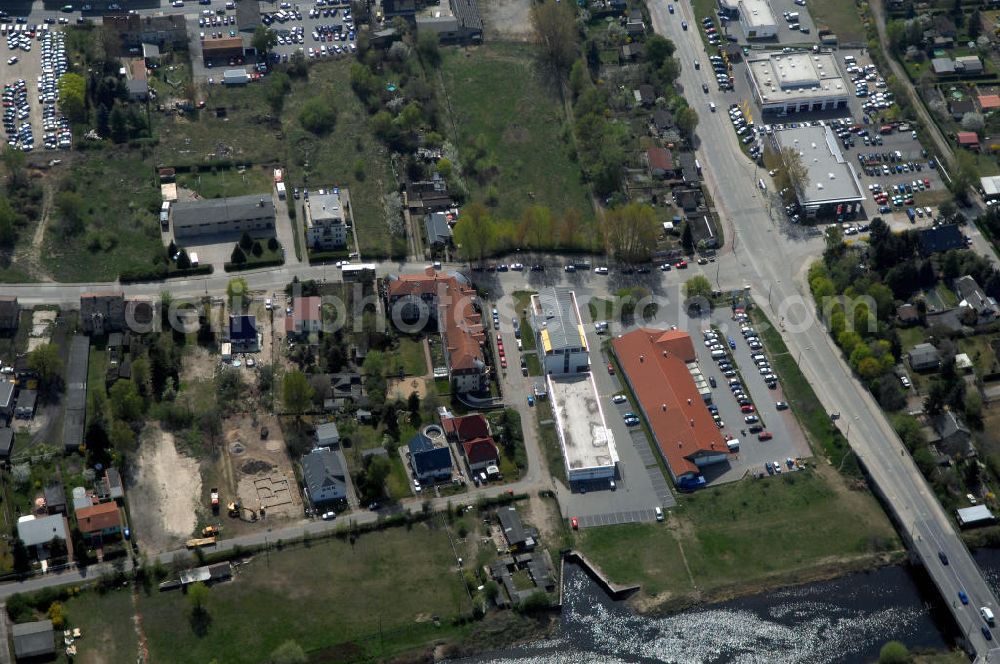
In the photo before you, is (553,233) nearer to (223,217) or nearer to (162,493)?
(223,217)

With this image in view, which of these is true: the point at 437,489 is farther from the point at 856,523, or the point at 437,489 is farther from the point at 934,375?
the point at 934,375

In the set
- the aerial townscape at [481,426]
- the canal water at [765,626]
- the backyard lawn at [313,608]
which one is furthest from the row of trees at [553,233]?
the canal water at [765,626]

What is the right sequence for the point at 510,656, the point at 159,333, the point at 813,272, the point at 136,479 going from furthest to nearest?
the point at 813,272, the point at 159,333, the point at 136,479, the point at 510,656

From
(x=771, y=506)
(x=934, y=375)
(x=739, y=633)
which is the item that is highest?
(x=934, y=375)

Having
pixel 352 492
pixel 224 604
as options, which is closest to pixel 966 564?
pixel 352 492

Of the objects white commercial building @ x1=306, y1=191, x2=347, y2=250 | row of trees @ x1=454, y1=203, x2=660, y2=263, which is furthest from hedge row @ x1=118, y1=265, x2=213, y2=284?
row of trees @ x1=454, y1=203, x2=660, y2=263

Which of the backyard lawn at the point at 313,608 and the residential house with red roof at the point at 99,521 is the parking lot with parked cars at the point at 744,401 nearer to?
the backyard lawn at the point at 313,608
